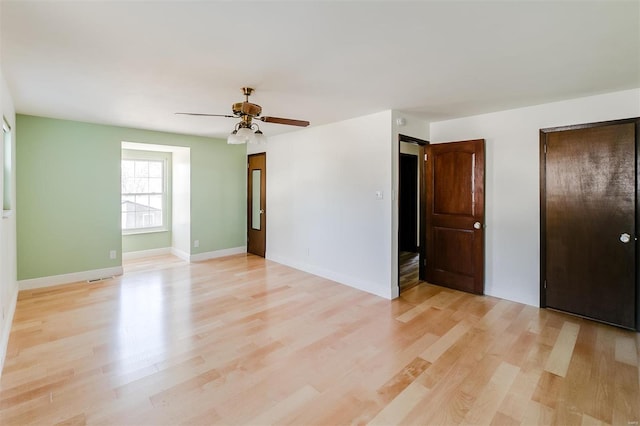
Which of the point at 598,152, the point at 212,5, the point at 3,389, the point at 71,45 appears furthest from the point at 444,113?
the point at 3,389

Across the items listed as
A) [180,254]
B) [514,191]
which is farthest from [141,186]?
[514,191]

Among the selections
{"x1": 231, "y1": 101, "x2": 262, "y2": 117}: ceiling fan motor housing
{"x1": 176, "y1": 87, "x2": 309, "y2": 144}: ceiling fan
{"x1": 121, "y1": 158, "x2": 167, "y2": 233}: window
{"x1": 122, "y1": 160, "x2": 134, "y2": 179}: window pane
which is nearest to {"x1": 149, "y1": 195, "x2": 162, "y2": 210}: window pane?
{"x1": 121, "y1": 158, "x2": 167, "y2": 233}: window

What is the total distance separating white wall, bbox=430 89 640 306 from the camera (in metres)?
3.65

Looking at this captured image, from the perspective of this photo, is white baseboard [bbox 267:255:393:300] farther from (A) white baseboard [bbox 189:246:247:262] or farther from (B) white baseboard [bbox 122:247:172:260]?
(B) white baseboard [bbox 122:247:172:260]

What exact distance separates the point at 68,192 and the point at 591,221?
680 cm

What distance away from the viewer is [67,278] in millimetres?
4594

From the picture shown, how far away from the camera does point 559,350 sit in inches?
107

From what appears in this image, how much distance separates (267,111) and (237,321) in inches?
99.6

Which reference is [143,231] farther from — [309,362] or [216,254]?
[309,362]

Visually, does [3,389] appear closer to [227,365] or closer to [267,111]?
[227,365]

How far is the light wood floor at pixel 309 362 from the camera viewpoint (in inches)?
77.4

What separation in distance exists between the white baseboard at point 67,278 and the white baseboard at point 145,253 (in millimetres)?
1230

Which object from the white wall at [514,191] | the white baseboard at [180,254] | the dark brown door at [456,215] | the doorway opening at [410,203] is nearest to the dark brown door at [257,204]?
the white baseboard at [180,254]

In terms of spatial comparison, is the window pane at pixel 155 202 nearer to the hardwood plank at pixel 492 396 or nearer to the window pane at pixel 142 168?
the window pane at pixel 142 168
